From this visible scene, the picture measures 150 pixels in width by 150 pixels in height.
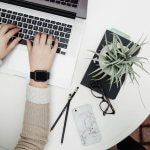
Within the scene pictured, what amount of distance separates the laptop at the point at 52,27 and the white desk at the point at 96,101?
29 mm

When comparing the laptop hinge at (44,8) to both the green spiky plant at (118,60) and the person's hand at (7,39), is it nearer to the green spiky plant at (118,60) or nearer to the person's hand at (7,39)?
the person's hand at (7,39)

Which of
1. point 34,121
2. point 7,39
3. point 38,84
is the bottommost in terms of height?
point 34,121

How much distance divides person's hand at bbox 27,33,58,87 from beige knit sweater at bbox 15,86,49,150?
60 mm

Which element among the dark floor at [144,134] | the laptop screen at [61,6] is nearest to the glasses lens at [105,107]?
the laptop screen at [61,6]

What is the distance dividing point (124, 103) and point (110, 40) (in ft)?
0.77

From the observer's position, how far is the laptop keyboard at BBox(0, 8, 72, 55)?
3.56ft

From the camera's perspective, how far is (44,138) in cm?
104

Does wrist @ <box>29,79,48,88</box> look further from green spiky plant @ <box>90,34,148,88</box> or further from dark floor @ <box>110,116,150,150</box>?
dark floor @ <box>110,116,150,150</box>

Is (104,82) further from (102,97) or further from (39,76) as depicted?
(39,76)

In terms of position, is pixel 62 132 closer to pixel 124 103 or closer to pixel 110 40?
pixel 124 103

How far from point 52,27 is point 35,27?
6cm

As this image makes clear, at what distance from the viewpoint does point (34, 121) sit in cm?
104

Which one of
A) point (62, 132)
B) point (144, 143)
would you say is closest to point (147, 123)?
point (144, 143)

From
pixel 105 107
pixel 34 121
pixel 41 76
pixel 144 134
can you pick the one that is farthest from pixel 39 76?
pixel 144 134
